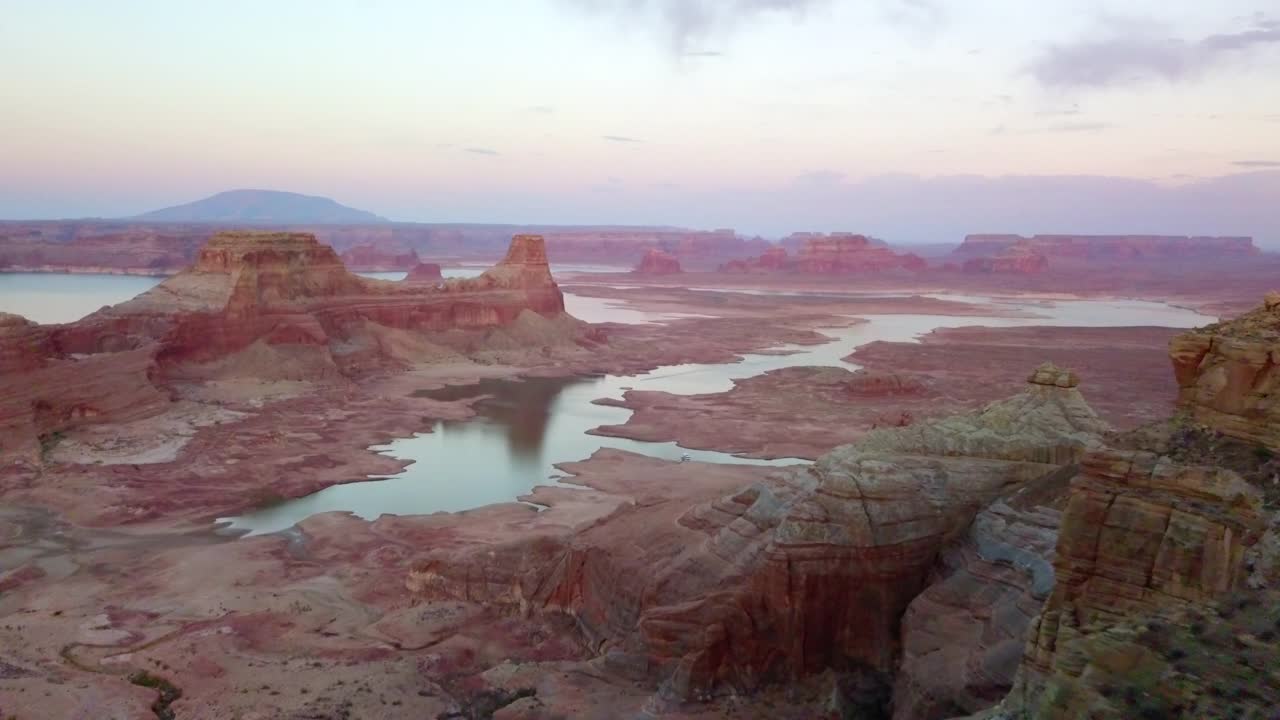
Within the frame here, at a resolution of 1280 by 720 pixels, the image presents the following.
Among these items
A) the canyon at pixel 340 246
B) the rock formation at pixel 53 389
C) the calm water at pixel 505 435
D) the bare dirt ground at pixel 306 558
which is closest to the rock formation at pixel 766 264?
the canyon at pixel 340 246

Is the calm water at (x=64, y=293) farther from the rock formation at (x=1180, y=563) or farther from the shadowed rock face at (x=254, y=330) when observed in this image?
the rock formation at (x=1180, y=563)

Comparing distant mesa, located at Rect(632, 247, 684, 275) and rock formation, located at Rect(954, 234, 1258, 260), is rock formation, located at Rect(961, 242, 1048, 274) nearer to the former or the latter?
rock formation, located at Rect(954, 234, 1258, 260)

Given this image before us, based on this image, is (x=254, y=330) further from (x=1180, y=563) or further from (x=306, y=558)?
(x=1180, y=563)

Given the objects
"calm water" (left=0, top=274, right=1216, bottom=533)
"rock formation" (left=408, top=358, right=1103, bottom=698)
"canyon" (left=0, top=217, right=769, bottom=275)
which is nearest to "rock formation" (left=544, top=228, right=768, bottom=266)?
"canyon" (left=0, top=217, right=769, bottom=275)

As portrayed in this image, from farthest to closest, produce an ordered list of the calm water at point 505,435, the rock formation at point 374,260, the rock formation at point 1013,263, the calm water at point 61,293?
the rock formation at point 1013,263 → the rock formation at point 374,260 → the calm water at point 61,293 → the calm water at point 505,435

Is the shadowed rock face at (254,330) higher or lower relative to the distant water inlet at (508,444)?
higher

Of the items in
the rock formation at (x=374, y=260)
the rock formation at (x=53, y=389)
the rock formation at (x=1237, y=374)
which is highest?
the rock formation at (x=1237, y=374)

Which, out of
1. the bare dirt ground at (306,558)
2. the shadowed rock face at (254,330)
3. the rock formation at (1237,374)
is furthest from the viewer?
the shadowed rock face at (254,330)

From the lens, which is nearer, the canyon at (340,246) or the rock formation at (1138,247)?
the canyon at (340,246)

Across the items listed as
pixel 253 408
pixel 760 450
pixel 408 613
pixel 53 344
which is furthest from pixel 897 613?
pixel 53 344
